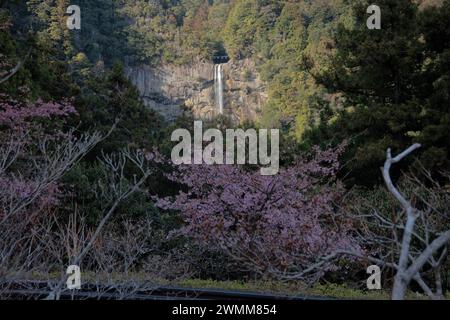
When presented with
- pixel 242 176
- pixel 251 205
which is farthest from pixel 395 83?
pixel 251 205

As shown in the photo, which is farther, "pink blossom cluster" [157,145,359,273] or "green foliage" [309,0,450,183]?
"green foliage" [309,0,450,183]

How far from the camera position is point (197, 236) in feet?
27.5

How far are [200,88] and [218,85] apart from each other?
183 cm

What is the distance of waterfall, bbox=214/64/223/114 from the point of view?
55.9 meters

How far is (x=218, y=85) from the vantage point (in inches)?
2258

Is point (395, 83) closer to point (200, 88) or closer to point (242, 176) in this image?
point (242, 176)

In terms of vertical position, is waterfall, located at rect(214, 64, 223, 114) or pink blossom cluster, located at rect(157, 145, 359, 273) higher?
waterfall, located at rect(214, 64, 223, 114)

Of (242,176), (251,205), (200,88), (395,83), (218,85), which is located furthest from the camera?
(218,85)

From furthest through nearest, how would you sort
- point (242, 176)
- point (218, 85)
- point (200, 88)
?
point (218, 85) → point (200, 88) → point (242, 176)

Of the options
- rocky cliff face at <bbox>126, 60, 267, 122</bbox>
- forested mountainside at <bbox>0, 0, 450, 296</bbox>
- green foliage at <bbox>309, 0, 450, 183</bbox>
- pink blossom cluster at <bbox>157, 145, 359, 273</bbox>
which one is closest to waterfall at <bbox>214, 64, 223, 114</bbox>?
rocky cliff face at <bbox>126, 60, 267, 122</bbox>

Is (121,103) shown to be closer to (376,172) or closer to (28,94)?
(28,94)

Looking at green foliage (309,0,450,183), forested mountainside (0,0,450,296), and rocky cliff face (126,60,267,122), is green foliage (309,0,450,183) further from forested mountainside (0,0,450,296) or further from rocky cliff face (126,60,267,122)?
rocky cliff face (126,60,267,122)

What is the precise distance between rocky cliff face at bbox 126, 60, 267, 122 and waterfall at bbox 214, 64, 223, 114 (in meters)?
0.33

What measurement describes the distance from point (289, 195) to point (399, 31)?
17.5 feet
